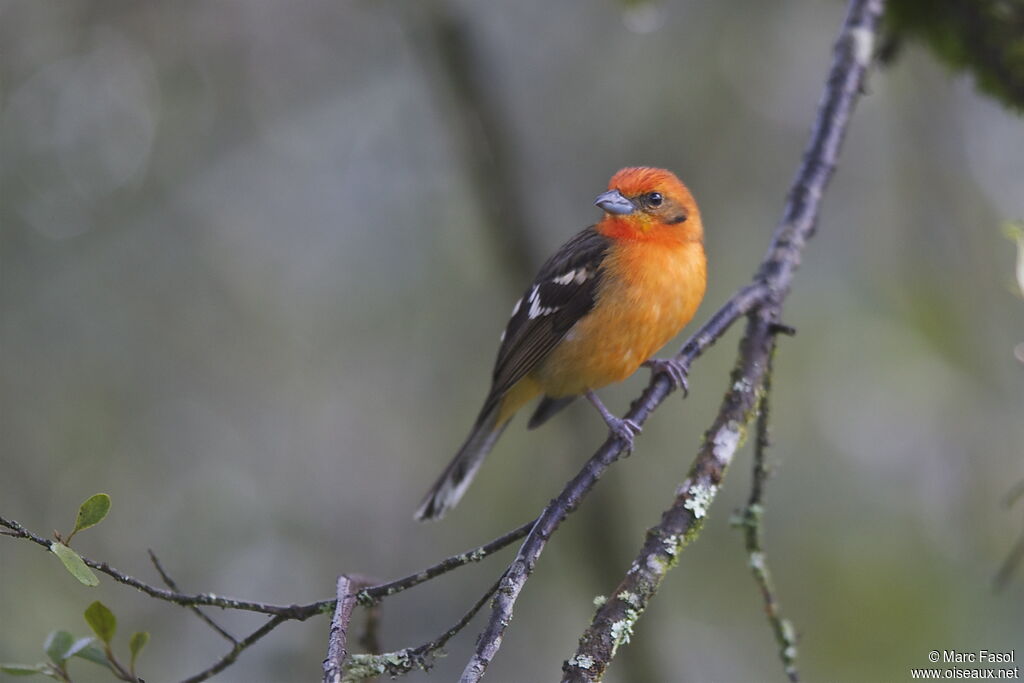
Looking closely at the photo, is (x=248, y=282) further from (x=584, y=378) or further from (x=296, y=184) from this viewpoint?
(x=584, y=378)

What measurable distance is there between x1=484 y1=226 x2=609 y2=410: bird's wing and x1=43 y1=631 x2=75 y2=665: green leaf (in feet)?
8.63

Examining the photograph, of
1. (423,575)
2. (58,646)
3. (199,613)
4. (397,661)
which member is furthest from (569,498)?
(58,646)

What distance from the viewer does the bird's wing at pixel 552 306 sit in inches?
181

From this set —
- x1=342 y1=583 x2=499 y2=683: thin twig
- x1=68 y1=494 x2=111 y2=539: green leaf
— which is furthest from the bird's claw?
x1=68 y1=494 x2=111 y2=539: green leaf

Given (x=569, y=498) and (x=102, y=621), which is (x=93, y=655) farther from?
(x=569, y=498)

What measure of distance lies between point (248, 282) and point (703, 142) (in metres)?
4.05

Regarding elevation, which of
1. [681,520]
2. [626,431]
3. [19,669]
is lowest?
[19,669]

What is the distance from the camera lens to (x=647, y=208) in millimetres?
4777

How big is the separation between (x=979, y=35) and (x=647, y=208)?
5.92ft

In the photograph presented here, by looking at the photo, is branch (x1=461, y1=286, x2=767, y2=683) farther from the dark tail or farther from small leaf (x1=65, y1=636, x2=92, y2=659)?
the dark tail

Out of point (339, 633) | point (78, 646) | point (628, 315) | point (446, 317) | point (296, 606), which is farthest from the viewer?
point (446, 317)

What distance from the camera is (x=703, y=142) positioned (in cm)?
702

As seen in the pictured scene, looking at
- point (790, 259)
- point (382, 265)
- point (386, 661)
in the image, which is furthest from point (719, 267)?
point (386, 661)

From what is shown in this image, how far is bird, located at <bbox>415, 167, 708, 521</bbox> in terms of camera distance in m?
4.40
